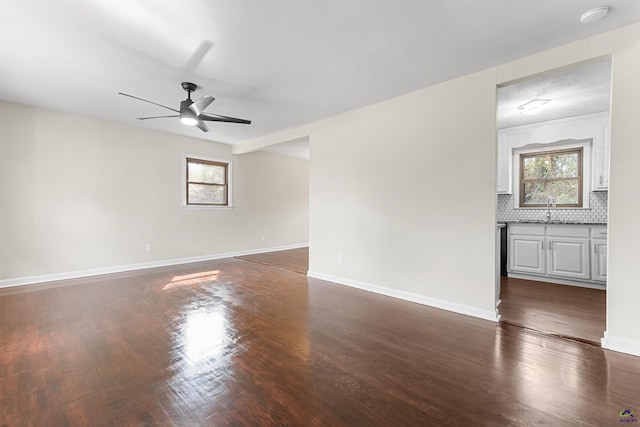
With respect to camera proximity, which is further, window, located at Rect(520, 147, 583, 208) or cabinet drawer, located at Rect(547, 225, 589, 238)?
window, located at Rect(520, 147, 583, 208)

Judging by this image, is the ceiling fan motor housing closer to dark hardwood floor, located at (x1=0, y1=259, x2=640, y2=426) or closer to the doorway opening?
dark hardwood floor, located at (x1=0, y1=259, x2=640, y2=426)

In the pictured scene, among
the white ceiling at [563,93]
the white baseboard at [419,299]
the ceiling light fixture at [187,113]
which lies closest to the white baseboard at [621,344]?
the white baseboard at [419,299]

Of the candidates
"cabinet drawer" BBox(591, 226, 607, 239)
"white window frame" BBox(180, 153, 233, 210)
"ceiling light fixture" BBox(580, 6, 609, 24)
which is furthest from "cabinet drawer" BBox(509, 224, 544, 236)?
"white window frame" BBox(180, 153, 233, 210)

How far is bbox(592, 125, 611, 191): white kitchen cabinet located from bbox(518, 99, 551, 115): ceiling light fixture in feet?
3.47

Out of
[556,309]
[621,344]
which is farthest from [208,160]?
[621,344]

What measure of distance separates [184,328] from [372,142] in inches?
125

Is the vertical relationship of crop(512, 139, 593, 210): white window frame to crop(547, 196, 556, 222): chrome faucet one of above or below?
above

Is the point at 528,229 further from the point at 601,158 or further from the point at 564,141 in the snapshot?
the point at 564,141

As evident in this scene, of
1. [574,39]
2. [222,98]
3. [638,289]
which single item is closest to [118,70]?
[222,98]

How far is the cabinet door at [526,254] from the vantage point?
13.8 ft

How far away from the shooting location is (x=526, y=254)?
171 inches

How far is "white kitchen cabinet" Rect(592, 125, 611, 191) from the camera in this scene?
399 cm

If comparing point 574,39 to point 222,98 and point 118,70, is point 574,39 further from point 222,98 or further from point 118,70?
point 118,70

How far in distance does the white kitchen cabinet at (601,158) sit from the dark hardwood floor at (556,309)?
1.57 m
